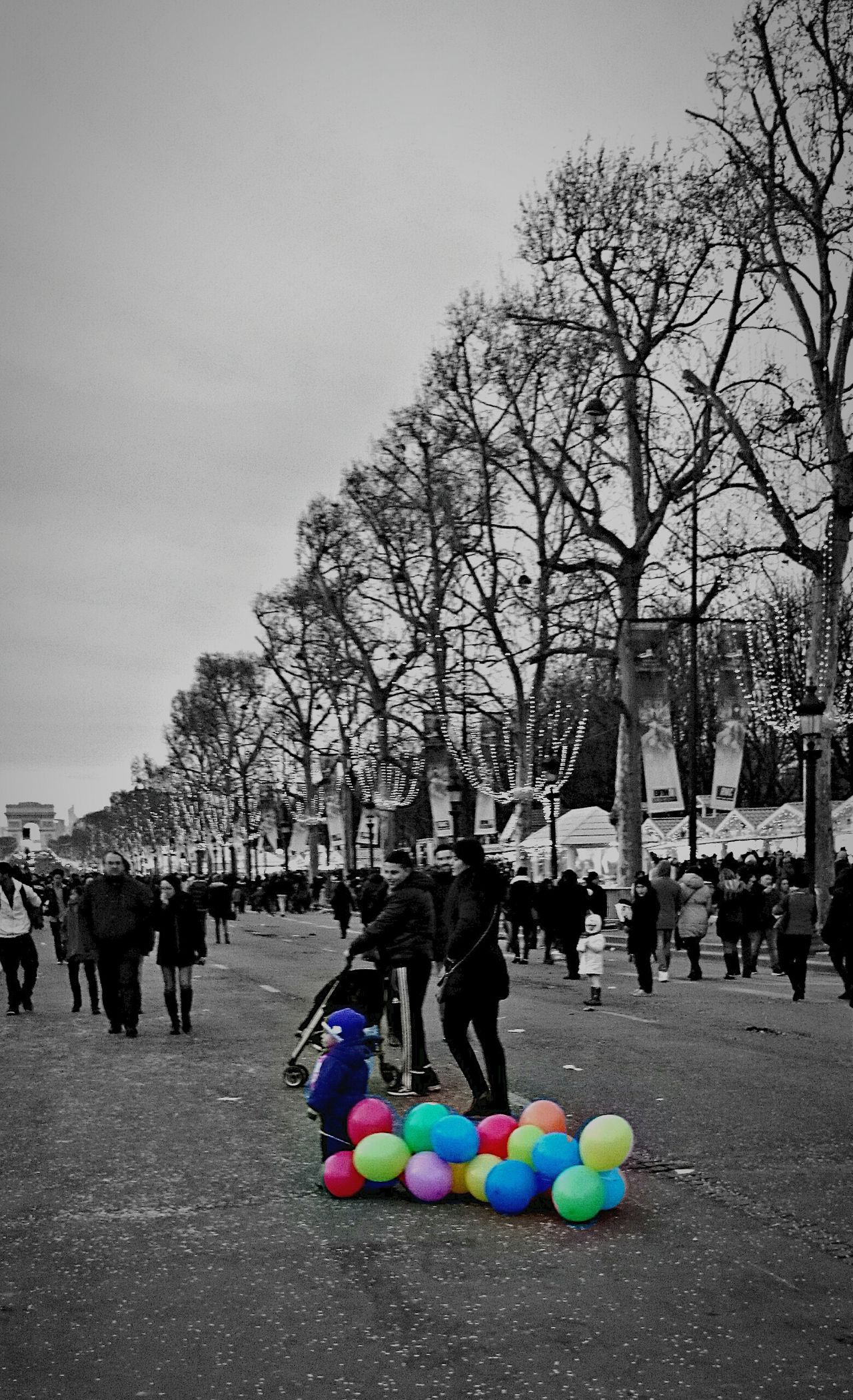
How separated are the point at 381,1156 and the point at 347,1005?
168 inches

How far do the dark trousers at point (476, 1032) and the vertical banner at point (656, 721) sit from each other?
25.7 meters

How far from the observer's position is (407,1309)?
5.67 metres

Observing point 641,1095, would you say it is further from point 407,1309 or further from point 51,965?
point 51,965

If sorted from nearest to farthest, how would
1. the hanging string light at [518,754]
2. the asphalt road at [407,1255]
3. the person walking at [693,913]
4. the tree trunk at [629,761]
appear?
the asphalt road at [407,1255], the person walking at [693,913], the tree trunk at [629,761], the hanging string light at [518,754]

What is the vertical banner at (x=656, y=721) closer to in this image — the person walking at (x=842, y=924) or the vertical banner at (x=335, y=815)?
the person walking at (x=842, y=924)

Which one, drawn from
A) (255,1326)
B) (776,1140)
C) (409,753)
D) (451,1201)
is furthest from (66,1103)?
(409,753)

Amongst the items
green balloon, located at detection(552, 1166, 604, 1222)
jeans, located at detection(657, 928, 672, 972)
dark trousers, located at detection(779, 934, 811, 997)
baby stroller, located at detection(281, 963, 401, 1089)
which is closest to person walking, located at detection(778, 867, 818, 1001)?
dark trousers, located at detection(779, 934, 811, 997)

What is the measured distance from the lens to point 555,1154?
7121 millimetres

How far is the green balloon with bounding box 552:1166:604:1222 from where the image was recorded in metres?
6.90

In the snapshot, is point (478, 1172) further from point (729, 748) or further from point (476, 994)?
point (729, 748)

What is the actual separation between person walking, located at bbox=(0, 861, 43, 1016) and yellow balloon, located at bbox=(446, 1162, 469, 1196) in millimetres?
10028

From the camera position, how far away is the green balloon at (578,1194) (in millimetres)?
6898

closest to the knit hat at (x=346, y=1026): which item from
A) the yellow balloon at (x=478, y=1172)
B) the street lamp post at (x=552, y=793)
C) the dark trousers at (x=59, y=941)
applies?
the yellow balloon at (x=478, y=1172)

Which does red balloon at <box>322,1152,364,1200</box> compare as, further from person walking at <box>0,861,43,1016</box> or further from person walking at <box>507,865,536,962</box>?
person walking at <box>507,865,536,962</box>
